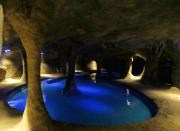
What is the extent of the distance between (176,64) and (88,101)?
309 inches

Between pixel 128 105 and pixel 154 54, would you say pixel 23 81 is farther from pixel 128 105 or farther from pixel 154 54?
pixel 154 54

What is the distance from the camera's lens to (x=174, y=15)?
930 cm

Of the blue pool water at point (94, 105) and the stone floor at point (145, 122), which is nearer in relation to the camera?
the stone floor at point (145, 122)

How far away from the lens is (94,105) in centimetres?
1462

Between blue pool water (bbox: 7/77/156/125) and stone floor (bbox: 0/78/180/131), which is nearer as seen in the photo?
stone floor (bbox: 0/78/180/131)

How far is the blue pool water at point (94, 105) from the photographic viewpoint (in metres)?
11.4

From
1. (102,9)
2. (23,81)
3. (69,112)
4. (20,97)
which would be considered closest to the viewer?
(102,9)

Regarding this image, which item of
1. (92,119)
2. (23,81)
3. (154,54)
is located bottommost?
(92,119)

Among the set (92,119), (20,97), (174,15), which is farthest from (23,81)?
(174,15)

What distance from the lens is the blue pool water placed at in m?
11.4

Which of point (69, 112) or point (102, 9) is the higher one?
point (102, 9)

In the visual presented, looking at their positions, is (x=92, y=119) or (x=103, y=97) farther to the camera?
(x=103, y=97)

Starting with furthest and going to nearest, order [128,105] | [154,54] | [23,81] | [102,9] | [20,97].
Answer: [154,54] → [23,81] → [20,97] → [128,105] → [102,9]

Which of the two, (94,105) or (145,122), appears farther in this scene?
(94,105)
